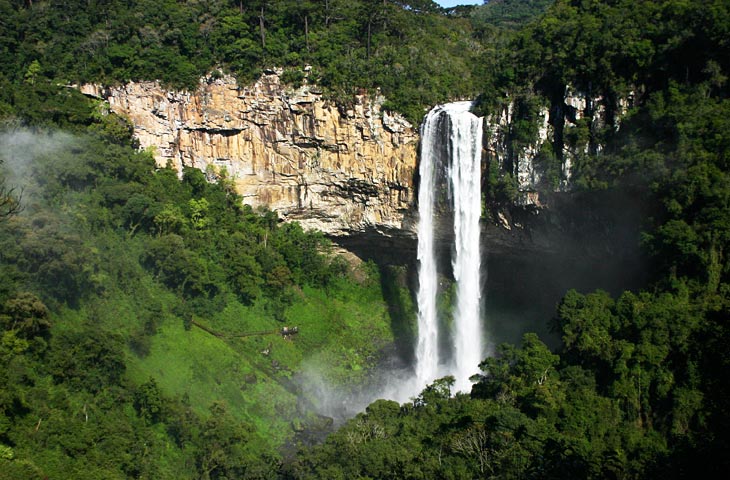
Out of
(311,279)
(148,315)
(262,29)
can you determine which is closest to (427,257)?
(311,279)

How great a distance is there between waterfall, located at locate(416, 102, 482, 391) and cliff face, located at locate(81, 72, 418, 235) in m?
1.20

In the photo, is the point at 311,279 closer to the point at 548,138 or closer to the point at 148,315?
the point at 148,315

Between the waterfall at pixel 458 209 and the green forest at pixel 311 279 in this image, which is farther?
the waterfall at pixel 458 209

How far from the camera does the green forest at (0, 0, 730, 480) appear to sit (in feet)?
87.8

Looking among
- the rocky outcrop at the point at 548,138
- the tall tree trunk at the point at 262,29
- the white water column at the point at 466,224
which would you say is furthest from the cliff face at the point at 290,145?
the rocky outcrop at the point at 548,138

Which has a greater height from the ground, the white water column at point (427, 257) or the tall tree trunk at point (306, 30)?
the tall tree trunk at point (306, 30)

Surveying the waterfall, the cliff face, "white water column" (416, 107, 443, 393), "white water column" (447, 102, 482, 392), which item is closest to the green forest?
the cliff face

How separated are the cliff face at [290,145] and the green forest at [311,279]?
85cm

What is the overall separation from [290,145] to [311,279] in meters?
6.77

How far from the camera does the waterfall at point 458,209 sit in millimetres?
37906

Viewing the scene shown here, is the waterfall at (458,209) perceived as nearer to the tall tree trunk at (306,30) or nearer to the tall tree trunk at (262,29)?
the tall tree trunk at (306,30)

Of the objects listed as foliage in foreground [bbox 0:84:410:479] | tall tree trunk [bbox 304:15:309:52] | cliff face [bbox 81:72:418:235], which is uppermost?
tall tree trunk [bbox 304:15:309:52]

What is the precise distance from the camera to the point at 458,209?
1523 inches

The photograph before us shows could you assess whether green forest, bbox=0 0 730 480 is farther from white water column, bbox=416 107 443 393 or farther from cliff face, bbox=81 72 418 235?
white water column, bbox=416 107 443 393
